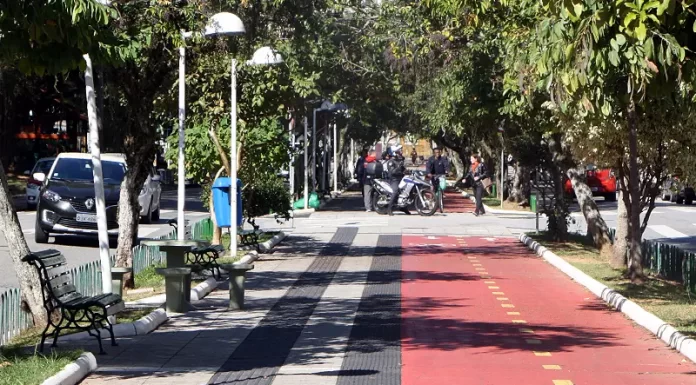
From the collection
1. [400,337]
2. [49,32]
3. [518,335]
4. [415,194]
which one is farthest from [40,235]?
[415,194]

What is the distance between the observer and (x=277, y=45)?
34.1m

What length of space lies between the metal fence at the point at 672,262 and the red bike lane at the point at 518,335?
58.1 inches

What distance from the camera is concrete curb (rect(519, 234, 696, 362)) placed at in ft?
40.5

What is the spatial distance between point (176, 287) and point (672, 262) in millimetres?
8761

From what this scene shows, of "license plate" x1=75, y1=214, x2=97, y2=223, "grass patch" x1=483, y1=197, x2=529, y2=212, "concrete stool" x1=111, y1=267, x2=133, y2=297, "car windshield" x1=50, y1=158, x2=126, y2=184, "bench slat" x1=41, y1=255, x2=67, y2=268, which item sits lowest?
"grass patch" x1=483, y1=197, x2=529, y2=212

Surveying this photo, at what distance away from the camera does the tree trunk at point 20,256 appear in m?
12.3

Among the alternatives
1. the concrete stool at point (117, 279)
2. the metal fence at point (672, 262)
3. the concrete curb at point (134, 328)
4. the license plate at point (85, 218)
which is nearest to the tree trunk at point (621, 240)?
the metal fence at point (672, 262)

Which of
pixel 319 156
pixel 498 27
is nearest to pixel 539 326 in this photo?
pixel 498 27

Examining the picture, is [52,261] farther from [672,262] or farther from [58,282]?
[672,262]

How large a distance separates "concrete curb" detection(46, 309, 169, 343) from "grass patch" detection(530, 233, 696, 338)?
5880 millimetres

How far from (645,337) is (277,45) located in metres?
21.8

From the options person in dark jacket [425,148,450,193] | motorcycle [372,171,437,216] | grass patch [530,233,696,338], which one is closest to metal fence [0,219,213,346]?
grass patch [530,233,696,338]

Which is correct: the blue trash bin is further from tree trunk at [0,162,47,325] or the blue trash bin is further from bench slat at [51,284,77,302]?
bench slat at [51,284,77,302]

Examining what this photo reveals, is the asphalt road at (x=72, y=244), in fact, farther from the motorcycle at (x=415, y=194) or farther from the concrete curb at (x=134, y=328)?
the motorcycle at (x=415, y=194)
